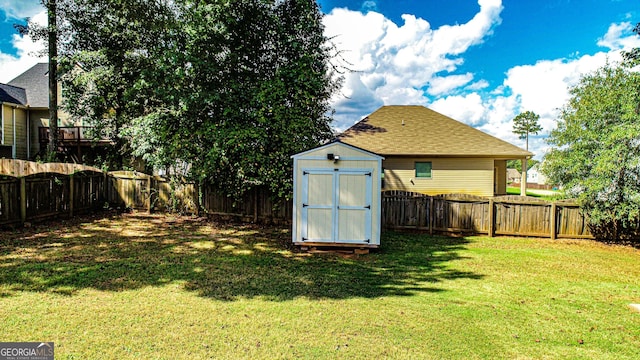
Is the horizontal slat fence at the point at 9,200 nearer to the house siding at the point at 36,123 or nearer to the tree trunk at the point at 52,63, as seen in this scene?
the tree trunk at the point at 52,63

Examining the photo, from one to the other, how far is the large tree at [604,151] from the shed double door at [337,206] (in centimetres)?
604

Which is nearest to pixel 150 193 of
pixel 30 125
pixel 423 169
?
pixel 423 169

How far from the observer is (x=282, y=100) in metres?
9.52

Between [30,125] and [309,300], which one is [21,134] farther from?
[309,300]

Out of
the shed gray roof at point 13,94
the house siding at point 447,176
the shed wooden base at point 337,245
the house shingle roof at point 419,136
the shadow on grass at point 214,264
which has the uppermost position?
the shed gray roof at point 13,94

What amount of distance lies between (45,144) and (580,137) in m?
25.8

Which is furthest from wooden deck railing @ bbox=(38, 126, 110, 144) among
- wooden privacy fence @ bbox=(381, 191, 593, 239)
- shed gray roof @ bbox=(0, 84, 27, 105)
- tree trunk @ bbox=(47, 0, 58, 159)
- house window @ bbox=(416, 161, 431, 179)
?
house window @ bbox=(416, 161, 431, 179)

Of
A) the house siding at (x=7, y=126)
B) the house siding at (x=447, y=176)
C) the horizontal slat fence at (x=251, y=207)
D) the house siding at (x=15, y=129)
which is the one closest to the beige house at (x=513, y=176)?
the house siding at (x=447, y=176)

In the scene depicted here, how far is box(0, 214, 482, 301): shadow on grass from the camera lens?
5.05 metres

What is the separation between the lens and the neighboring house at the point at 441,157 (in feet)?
49.2

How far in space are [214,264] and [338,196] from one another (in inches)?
121

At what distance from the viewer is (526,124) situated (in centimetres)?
5078

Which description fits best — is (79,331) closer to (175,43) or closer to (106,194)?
(175,43)

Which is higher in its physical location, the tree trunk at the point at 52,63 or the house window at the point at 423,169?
the tree trunk at the point at 52,63
